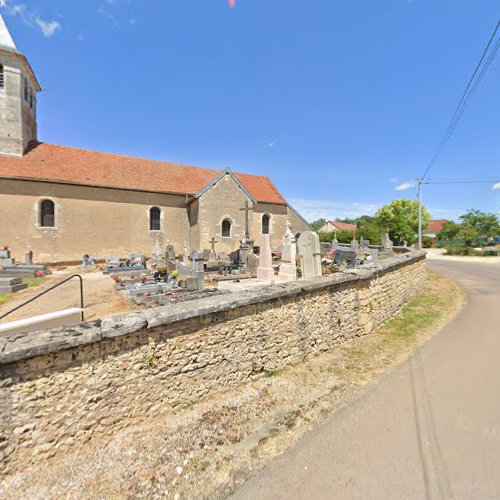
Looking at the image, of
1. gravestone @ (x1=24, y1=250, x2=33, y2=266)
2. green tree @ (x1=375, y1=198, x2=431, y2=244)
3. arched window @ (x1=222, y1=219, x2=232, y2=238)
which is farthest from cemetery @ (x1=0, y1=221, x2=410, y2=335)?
green tree @ (x1=375, y1=198, x2=431, y2=244)

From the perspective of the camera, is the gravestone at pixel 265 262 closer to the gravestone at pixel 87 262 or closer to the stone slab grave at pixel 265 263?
the stone slab grave at pixel 265 263

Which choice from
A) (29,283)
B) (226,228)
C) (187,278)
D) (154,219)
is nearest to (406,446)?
(187,278)

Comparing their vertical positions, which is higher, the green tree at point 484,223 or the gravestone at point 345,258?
the green tree at point 484,223

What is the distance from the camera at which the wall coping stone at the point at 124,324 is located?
217 cm

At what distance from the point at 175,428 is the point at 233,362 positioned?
103 cm

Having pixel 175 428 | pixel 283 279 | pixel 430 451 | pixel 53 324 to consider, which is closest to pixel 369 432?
pixel 430 451

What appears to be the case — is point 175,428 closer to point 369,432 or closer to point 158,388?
point 158,388

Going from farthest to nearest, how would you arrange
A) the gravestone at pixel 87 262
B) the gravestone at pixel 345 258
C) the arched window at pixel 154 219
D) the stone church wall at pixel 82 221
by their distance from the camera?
the arched window at pixel 154 219 < the gravestone at pixel 87 262 < the stone church wall at pixel 82 221 < the gravestone at pixel 345 258

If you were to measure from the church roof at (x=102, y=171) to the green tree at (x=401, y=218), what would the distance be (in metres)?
28.1

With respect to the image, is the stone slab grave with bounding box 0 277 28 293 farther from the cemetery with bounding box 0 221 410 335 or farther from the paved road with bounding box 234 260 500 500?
the paved road with bounding box 234 260 500 500

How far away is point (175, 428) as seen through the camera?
2793 mm

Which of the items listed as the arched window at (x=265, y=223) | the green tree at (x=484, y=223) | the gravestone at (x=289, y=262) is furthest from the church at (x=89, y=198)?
the green tree at (x=484, y=223)

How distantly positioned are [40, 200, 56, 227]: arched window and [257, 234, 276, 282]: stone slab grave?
14189 millimetres

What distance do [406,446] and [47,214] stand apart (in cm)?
1997
